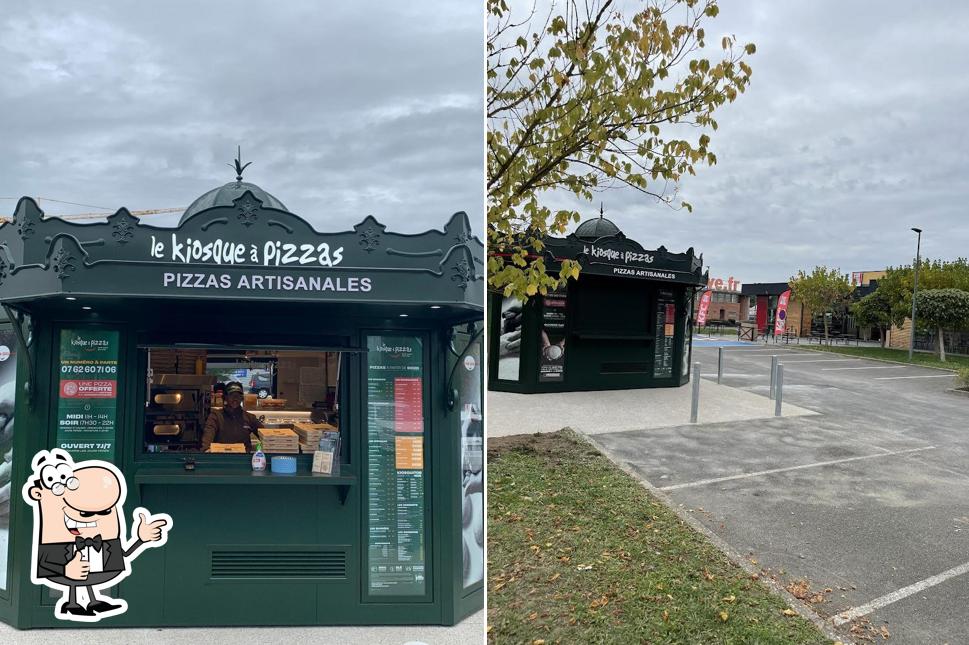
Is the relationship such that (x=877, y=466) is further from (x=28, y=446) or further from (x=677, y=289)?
(x=28, y=446)

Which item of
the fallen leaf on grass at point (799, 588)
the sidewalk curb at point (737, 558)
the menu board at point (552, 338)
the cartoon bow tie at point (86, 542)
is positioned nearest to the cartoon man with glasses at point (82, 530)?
the cartoon bow tie at point (86, 542)

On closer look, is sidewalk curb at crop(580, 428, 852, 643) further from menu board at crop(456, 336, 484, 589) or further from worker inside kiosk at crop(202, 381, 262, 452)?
worker inside kiosk at crop(202, 381, 262, 452)

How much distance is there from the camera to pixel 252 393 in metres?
1.82

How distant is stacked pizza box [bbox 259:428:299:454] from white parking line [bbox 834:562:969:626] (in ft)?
10.8

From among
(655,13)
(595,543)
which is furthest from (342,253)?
(595,543)

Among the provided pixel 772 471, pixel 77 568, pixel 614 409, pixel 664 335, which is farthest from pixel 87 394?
pixel 664 335

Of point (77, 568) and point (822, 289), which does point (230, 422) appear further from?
point (822, 289)

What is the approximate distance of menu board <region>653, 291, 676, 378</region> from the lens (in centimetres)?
1304

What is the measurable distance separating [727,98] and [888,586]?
128 inches

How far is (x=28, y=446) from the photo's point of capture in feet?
5.42

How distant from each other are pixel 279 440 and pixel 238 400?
201mm

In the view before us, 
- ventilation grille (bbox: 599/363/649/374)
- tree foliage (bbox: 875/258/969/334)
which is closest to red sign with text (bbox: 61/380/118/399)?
ventilation grille (bbox: 599/363/649/374)

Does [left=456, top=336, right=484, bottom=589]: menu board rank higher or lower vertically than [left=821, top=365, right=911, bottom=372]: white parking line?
higher

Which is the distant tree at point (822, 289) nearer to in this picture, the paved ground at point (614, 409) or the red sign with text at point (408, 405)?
the paved ground at point (614, 409)
